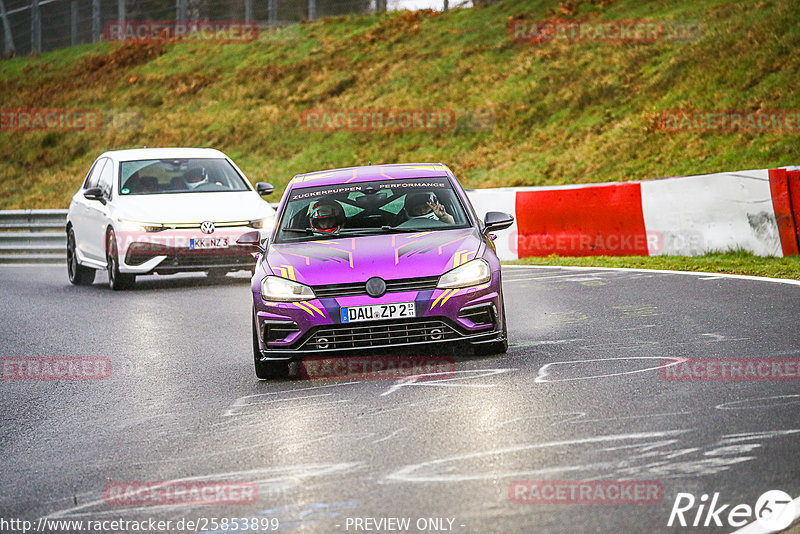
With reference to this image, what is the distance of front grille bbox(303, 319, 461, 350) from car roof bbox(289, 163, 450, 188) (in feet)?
6.43

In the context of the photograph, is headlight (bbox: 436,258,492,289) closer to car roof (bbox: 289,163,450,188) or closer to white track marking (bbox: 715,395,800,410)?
car roof (bbox: 289,163,450,188)

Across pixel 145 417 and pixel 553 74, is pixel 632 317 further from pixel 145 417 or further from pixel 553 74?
pixel 553 74

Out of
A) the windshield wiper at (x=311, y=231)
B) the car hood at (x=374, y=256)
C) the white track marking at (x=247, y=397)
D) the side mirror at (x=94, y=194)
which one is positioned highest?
the windshield wiper at (x=311, y=231)

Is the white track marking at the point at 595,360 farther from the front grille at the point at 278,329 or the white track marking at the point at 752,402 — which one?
the front grille at the point at 278,329

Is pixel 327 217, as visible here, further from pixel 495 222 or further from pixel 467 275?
pixel 467 275

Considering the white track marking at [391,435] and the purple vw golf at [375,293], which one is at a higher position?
the purple vw golf at [375,293]

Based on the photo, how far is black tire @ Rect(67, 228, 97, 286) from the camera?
1756 centimetres

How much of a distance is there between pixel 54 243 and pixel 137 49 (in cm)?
3117

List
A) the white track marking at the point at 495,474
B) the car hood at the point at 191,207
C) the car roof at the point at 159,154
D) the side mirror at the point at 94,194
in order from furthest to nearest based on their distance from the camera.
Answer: the car roof at the point at 159,154 → the side mirror at the point at 94,194 → the car hood at the point at 191,207 → the white track marking at the point at 495,474

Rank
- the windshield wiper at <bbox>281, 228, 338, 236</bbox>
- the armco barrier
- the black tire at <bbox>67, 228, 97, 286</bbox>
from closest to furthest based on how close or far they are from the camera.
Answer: the windshield wiper at <bbox>281, 228, 338, 236</bbox>
the armco barrier
the black tire at <bbox>67, 228, 97, 286</bbox>

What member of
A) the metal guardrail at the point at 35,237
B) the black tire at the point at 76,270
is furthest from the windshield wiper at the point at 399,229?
the metal guardrail at the point at 35,237

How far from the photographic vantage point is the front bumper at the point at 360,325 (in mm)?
8438

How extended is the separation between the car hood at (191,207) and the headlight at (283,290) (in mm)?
7079

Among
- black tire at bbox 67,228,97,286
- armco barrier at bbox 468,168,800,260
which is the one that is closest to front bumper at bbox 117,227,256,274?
black tire at bbox 67,228,97,286
